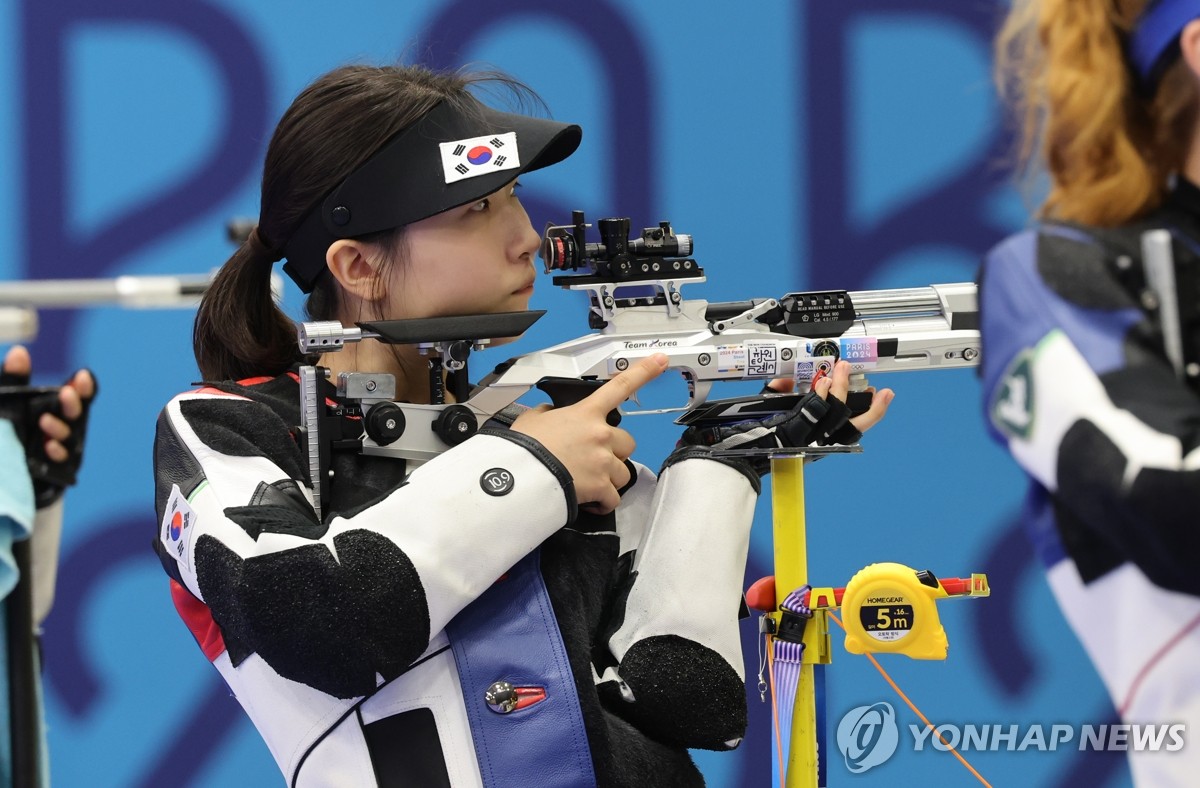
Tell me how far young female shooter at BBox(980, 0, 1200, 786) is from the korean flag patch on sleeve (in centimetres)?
58

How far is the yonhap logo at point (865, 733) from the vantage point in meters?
1.64

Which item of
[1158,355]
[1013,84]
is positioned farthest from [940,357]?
[1158,355]

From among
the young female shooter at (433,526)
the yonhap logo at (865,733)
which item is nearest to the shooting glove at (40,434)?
the young female shooter at (433,526)

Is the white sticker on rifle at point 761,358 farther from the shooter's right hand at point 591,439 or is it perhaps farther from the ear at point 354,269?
the ear at point 354,269

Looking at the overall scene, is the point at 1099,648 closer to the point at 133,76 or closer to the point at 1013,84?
the point at 1013,84

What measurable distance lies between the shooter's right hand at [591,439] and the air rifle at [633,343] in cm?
6

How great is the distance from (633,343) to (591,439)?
0.68ft

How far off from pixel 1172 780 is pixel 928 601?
1.81ft

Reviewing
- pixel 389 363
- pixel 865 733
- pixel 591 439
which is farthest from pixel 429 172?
pixel 865 733

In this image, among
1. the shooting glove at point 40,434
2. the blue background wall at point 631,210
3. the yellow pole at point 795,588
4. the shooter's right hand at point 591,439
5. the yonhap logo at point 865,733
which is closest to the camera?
the shooting glove at point 40,434

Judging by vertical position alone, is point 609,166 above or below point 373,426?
above

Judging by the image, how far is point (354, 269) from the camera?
1409 mm

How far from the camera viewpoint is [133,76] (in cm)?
208

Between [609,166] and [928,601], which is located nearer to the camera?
[928,601]
